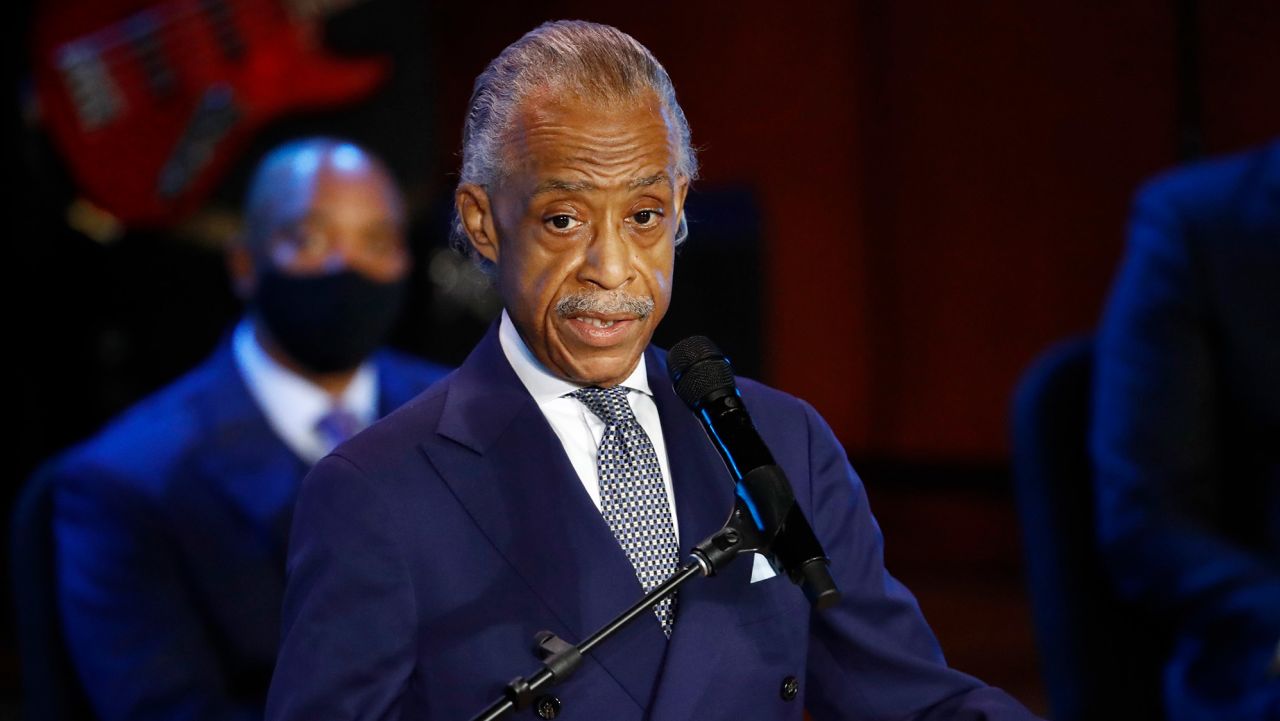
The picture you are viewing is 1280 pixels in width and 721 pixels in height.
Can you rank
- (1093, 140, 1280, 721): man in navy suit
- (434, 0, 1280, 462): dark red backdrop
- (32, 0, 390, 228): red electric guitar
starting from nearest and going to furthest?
(1093, 140, 1280, 721): man in navy suit, (32, 0, 390, 228): red electric guitar, (434, 0, 1280, 462): dark red backdrop

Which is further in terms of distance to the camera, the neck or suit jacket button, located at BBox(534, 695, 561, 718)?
the neck

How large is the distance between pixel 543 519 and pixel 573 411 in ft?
0.42

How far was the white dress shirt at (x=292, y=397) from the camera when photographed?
2.69 m

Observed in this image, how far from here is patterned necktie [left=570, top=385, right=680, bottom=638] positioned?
1417mm

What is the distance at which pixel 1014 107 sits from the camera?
540cm

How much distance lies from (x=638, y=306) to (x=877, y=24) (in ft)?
14.7

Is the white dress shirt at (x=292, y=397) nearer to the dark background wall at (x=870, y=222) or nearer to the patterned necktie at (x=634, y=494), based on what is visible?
the patterned necktie at (x=634, y=494)

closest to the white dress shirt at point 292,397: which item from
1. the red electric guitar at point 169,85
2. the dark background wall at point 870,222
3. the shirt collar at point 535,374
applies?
the shirt collar at point 535,374

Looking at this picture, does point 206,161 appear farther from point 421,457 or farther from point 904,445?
point 421,457

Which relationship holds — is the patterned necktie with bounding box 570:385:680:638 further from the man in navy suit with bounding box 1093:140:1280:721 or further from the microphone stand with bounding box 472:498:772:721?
the man in navy suit with bounding box 1093:140:1280:721

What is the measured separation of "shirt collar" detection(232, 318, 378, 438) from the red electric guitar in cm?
208

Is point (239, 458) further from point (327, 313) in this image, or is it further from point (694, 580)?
point (694, 580)

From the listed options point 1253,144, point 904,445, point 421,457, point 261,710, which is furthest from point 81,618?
point 904,445

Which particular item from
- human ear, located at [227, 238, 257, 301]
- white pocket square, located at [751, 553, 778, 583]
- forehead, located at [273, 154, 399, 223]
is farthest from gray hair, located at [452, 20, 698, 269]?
human ear, located at [227, 238, 257, 301]
